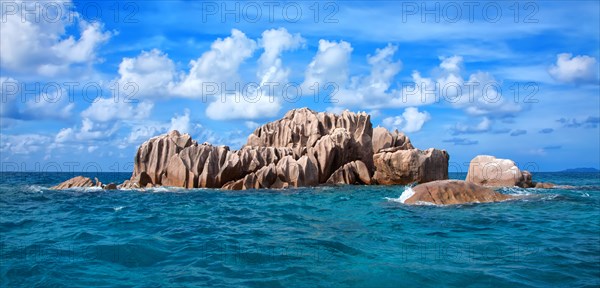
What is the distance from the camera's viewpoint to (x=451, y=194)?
73.6 ft

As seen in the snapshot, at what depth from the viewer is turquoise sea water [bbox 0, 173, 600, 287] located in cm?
1016

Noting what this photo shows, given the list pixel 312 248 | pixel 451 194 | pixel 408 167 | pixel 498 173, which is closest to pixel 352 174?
pixel 408 167

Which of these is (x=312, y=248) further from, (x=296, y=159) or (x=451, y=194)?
(x=296, y=159)

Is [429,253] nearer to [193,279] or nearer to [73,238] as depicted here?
[193,279]

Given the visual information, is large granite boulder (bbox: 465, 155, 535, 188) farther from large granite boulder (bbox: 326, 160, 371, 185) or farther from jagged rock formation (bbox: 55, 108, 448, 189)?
large granite boulder (bbox: 326, 160, 371, 185)

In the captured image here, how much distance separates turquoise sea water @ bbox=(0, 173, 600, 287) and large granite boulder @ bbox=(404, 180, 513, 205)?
1351 millimetres

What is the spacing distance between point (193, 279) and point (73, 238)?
683 cm

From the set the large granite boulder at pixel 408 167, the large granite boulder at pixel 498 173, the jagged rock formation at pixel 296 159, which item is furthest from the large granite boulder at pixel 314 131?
the large granite boulder at pixel 498 173

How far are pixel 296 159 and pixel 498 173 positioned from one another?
19.5 m

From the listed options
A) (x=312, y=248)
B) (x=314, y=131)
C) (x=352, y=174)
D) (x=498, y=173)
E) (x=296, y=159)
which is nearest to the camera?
(x=312, y=248)

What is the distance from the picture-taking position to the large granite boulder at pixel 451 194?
73.1ft

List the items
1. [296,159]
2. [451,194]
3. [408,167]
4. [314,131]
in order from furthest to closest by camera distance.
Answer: [314,131] < [296,159] < [408,167] < [451,194]

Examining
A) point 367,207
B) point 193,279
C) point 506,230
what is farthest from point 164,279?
point 367,207

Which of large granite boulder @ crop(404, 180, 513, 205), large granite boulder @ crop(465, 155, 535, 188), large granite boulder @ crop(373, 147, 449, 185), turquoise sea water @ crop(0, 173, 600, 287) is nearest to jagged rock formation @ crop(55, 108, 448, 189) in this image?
large granite boulder @ crop(373, 147, 449, 185)
